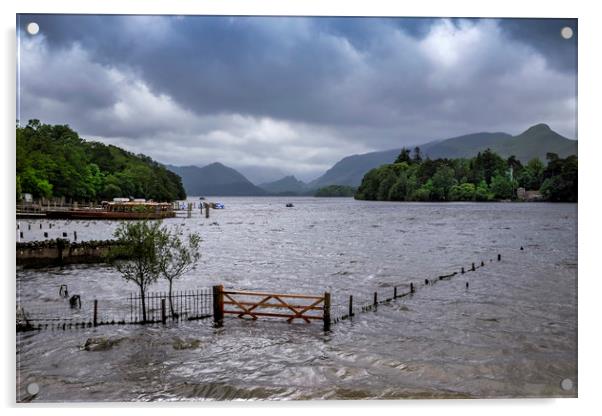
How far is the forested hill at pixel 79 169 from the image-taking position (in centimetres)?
489

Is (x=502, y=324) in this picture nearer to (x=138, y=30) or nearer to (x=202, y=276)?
(x=202, y=276)

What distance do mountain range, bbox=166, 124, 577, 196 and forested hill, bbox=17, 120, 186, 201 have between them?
450 millimetres

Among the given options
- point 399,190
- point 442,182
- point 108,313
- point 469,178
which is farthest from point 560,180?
point 108,313

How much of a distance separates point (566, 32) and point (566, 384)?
4.21 m

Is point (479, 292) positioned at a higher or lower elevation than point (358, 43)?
lower

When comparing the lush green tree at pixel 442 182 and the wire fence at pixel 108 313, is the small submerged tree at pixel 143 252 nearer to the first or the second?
the wire fence at pixel 108 313

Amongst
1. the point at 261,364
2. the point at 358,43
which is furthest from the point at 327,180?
the point at 261,364

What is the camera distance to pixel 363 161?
597 centimetres

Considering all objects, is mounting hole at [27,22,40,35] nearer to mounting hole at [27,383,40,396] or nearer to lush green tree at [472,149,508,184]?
mounting hole at [27,383,40,396]

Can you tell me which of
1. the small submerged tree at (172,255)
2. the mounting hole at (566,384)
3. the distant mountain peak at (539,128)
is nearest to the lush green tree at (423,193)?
the distant mountain peak at (539,128)

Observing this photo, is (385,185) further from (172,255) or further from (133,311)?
(133,311)

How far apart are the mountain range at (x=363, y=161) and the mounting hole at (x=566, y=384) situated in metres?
2.69

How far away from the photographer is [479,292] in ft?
30.2
